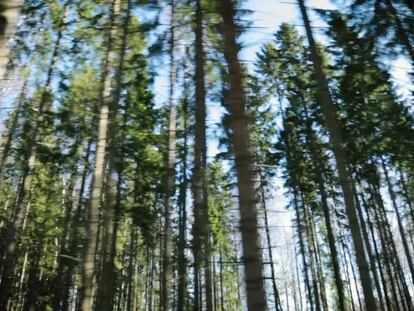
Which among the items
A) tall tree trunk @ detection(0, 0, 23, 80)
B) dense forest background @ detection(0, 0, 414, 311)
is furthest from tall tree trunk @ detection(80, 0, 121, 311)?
tall tree trunk @ detection(0, 0, 23, 80)

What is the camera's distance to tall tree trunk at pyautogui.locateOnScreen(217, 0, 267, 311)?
316 centimetres

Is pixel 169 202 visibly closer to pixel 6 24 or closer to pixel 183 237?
pixel 183 237

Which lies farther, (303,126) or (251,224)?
(303,126)

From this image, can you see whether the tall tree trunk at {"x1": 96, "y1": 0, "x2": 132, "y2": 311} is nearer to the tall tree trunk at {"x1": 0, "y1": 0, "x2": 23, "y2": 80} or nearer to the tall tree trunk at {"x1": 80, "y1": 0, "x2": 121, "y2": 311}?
the tall tree trunk at {"x1": 80, "y1": 0, "x2": 121, "y2": 311}

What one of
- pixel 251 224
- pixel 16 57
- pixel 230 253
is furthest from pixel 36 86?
pixel 230 253

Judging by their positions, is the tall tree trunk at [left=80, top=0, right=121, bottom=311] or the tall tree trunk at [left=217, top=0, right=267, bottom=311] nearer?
the tall tree trunk at [left=217, top=0, right=267, bottom=311]

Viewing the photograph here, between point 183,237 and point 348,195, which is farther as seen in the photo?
point 183,237

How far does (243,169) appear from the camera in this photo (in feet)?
12.0

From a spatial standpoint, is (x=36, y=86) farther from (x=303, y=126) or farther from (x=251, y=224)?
(x=251, y=224)

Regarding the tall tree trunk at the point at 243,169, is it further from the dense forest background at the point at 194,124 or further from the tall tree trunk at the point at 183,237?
the tall tree trunk at the point at 183,237

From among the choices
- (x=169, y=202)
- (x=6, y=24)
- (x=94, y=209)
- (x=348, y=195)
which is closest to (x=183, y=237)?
(x=169, y=202)

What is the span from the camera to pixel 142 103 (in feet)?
59.0

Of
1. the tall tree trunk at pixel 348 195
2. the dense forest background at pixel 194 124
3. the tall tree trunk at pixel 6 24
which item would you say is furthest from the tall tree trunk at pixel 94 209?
the tall tree trunk at pixel 6 24

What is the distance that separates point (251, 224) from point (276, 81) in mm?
19665
